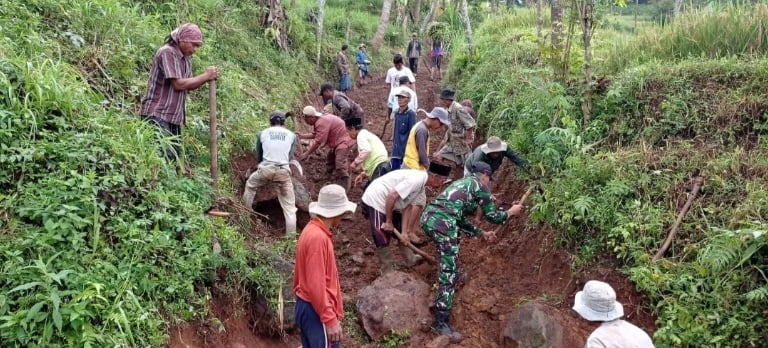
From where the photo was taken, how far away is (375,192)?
5.64 meters

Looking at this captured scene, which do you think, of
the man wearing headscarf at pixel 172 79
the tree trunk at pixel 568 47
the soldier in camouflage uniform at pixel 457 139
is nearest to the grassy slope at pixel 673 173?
the tree trunk at pixel 568 47

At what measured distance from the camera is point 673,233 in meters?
4.42

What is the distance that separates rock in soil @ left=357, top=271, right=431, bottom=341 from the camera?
4.85 metres

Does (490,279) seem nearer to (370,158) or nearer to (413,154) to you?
(413,154)

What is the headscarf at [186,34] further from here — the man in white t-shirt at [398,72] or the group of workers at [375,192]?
the man in white t-shirt at [398,72]

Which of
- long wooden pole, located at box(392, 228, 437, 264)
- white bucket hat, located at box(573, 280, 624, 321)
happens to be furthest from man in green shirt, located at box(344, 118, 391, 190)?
white bucket hat, located at box(573, 280, 624, 321)

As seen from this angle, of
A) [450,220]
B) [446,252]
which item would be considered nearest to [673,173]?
[450,220]

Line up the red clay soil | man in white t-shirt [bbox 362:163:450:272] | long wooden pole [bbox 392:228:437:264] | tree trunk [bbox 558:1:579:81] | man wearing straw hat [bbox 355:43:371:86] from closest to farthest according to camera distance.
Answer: the red clay soil, man in white t-shirt [bbox 362:163:450:272], long wooden pole [bbox 392:228:437:264], tree trunk [bbox 558:1:579:81], man wearing straw hat [bbox 355:43:371:86]

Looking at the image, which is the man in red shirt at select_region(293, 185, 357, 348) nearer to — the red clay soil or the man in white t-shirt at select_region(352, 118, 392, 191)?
the red clay soil

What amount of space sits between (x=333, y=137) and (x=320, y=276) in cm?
420

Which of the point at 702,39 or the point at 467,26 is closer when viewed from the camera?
the point at 702,39

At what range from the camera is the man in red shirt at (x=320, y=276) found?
11.3ft

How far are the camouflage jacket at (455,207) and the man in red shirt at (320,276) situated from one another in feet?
5.07

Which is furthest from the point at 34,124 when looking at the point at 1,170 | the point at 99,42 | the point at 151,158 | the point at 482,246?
the point at 482,246
